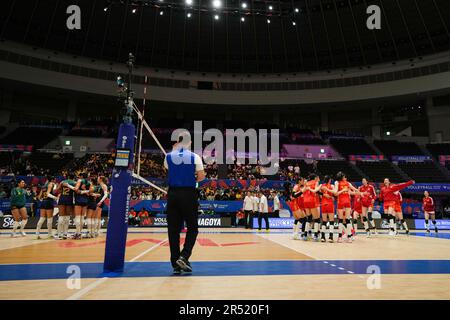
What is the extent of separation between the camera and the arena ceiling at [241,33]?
3234 centimetres

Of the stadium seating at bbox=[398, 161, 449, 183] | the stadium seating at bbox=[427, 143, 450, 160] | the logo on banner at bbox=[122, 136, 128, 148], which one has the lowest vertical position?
the logo on banner at bbox=[122, 136, 128, 148]

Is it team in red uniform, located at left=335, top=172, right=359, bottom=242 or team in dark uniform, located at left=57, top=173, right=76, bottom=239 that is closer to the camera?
team in red uniform, located at left=335, top=172, right=359, bottom=242

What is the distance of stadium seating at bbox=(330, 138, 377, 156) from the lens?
3622 cm

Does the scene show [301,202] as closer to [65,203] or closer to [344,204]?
[344,204]

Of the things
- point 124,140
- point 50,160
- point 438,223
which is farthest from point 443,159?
point 50,160

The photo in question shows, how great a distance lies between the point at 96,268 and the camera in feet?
17.0

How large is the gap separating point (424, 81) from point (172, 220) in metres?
39.4

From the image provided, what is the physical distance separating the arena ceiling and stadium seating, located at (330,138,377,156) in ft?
30.5

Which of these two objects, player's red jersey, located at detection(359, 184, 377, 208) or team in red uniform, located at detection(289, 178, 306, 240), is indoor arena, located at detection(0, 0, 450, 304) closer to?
player's red jersey, located at detection(359, 184, 377, 208)

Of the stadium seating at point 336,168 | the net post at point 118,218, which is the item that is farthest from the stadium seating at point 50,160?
the net post at point 118,218

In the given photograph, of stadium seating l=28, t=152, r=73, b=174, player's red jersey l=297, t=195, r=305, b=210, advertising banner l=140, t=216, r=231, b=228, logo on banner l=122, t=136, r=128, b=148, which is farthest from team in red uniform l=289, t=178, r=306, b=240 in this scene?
stadium seating l=28, t=152, r=73, b=174

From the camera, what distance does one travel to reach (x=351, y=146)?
37250mm

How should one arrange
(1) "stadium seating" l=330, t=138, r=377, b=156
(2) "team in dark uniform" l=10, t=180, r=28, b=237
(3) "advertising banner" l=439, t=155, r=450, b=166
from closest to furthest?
(2) "team in dark uniform" l=10, t=180, r=28, b=237, (3) "advertising banner" l=439, t=155, r=450, b=166, (1) "stadium seating" l=330, t=138, r=377, b=156

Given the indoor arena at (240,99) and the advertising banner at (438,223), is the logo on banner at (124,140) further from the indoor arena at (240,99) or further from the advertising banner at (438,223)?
the advertising banner at (438,223)
